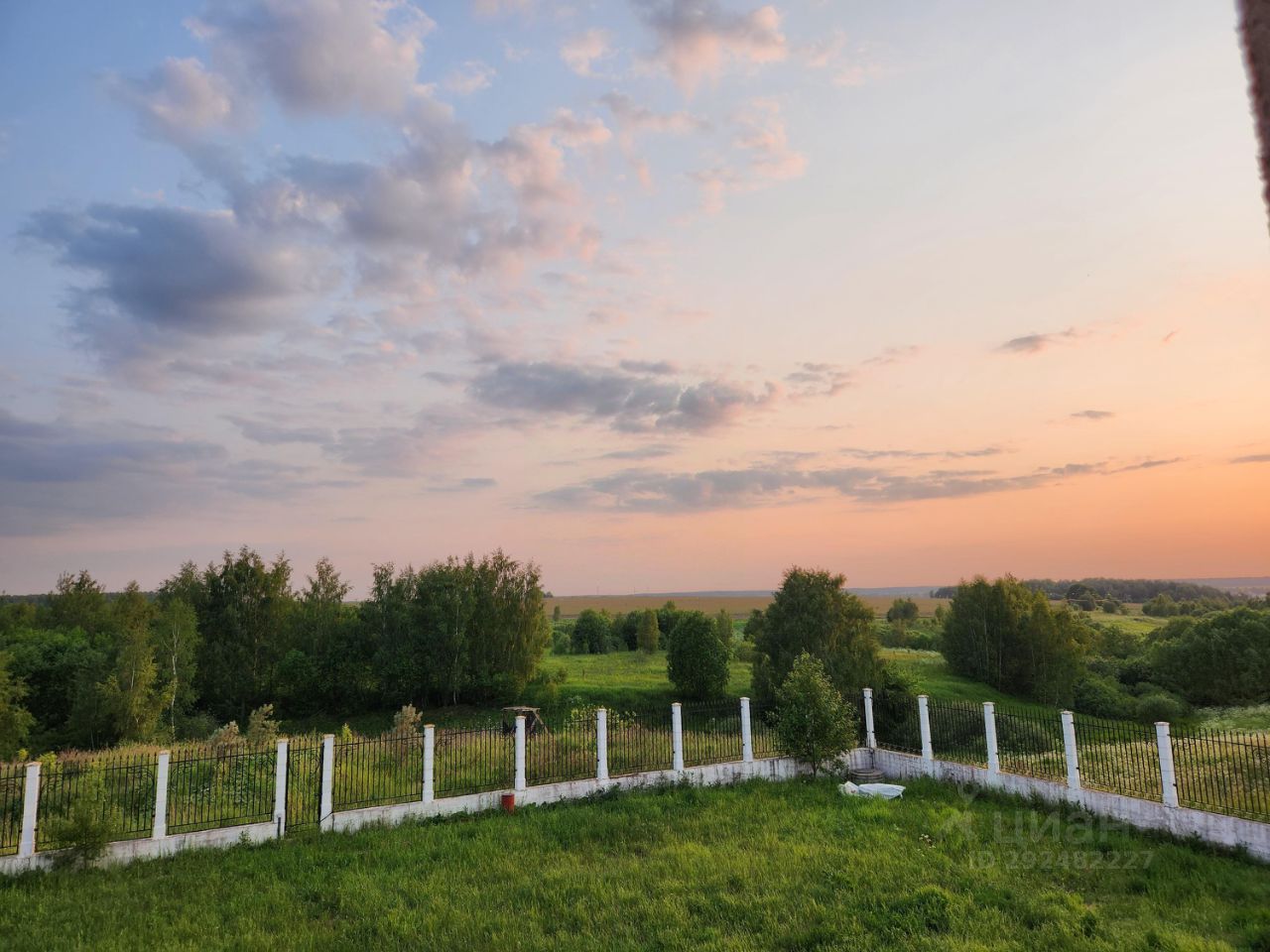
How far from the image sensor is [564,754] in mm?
17859

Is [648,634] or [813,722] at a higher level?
[813,722]

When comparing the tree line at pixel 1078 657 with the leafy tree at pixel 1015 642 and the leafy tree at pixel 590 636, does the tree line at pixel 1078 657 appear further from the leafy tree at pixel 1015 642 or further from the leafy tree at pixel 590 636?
the leafy tree at pixel 590 636

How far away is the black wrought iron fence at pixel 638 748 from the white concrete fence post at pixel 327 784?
6.22 m

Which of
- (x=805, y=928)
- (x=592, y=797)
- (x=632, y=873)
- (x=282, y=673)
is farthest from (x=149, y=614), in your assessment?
(x=805, y=928)

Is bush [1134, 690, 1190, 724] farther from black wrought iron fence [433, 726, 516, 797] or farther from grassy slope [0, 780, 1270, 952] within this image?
black wrought iron fence [433, 726, 516, 797]

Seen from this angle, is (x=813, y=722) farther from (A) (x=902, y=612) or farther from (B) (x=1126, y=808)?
(A) (x=902, y=612)

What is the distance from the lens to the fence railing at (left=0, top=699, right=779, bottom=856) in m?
13.0

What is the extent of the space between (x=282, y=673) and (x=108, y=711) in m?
12.3

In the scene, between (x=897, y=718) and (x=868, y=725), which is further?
(x=897, y=718)

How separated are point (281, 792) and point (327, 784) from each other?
2.77 ft

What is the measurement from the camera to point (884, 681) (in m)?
31.9

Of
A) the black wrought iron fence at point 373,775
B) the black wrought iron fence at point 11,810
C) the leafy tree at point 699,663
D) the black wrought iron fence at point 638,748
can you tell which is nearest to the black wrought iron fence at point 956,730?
the black wrought iron fence at point 638,748

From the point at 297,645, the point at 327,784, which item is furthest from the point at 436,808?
the point at 297,645

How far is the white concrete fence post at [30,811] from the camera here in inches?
468
